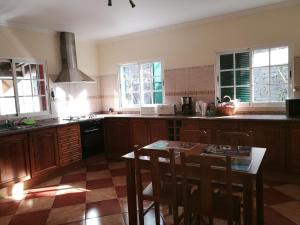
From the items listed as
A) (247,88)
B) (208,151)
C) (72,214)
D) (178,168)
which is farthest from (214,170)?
(247,88)

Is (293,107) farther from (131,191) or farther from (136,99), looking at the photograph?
(136,99)

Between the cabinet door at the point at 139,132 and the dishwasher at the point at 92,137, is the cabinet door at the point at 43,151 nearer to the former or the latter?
the dishwasher at the point at 92,137

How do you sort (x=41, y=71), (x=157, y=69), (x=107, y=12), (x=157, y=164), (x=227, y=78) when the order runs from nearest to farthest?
(x=157, y=164) → (x=107, y=12) → (x=227, y=78) → (x=41, y=71) → (x=157, y=69)

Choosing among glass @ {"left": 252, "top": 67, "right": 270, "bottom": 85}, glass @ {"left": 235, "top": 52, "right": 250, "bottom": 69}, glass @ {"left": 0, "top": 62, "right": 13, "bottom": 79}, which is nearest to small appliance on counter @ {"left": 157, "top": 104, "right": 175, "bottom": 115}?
glass @ {"left": 235, "top": 52, "right": 250, "bottom": 69}

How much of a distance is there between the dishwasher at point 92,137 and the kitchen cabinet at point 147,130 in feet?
2.06

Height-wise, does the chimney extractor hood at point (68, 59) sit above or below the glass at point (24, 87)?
above

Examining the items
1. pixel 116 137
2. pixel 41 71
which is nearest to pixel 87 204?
pixel 116 137

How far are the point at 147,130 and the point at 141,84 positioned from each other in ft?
3.65

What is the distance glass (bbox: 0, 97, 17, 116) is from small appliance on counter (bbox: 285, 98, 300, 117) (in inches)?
154

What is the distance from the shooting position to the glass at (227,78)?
3944 millimetres

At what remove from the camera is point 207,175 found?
1684 mm

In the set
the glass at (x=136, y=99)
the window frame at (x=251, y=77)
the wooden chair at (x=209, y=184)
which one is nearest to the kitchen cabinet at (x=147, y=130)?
the glass at (x=136, y=99)

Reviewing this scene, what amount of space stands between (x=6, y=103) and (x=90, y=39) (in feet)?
6.92

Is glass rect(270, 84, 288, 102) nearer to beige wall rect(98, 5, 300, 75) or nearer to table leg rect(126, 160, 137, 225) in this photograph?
beige wall rect(98, 5, 300, 75)
